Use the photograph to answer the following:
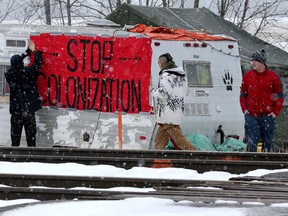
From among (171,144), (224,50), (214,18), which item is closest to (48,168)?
(171,144)

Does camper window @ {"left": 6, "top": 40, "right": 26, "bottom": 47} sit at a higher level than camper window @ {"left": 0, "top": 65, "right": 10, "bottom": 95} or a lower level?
higher

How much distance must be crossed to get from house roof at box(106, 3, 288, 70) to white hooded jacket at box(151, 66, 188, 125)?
446 cm

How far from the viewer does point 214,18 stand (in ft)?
64.7

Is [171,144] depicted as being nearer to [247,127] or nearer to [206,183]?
[247,127]

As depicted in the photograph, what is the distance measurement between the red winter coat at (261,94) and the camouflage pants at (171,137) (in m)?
1.19

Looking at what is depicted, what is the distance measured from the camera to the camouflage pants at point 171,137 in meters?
12.3

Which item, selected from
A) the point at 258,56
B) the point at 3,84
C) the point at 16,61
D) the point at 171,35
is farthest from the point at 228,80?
the point at 3,84

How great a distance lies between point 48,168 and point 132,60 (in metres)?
4.22

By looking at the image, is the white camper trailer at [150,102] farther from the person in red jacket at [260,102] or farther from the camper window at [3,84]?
the person in red jacket at [260,102]

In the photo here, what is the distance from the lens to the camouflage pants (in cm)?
1234

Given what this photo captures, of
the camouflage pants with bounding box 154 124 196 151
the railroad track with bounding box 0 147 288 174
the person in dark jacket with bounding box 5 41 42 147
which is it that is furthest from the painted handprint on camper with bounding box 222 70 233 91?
the railroad track with bounding box 0 147 288 174

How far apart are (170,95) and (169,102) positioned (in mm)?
100

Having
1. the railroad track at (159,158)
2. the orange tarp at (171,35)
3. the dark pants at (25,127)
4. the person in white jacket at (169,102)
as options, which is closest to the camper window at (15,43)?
the dark pants at (25,127)

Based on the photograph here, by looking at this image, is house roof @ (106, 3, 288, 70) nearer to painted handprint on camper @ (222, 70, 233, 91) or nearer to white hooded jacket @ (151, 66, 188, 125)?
painted handprint on camper @ (222, 70, 233, 91)
